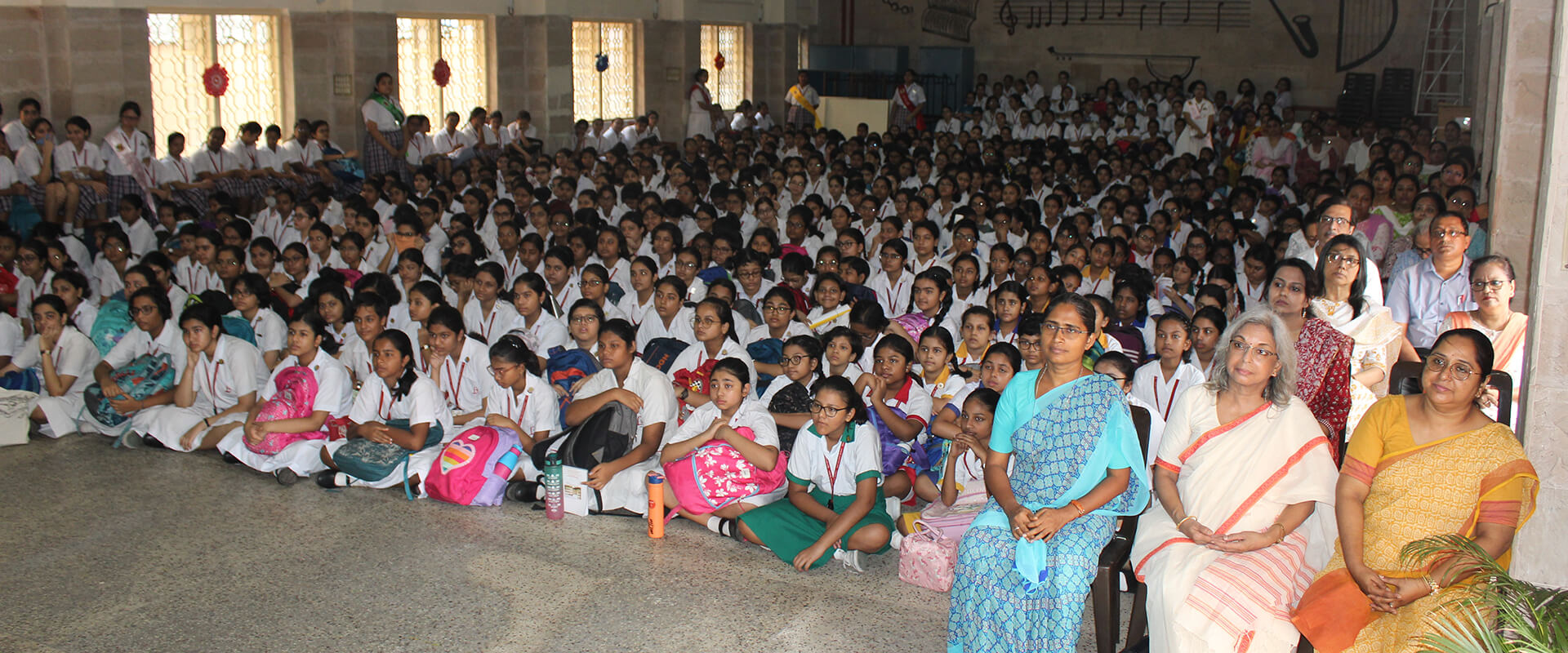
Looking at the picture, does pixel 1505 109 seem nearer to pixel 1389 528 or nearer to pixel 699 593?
pixel 1389 528

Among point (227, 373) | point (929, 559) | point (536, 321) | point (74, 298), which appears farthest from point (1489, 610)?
point (74, 298)

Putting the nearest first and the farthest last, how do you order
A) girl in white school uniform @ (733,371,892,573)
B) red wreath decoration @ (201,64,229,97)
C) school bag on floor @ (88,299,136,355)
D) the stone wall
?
girl in white school uniform @ (733,371,892,573) < school bag on floor @ (88,299,136,355) < red wreath decoration @ (201,64,229,97) < the stone wall

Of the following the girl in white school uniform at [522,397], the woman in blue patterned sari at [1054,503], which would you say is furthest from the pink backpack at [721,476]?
the woman in blue patterned sari at [1054,503]

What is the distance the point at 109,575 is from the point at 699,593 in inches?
90.0

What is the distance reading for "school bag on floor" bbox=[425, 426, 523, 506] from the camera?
17.9 feet

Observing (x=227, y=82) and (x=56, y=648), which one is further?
(x=227, y=82)

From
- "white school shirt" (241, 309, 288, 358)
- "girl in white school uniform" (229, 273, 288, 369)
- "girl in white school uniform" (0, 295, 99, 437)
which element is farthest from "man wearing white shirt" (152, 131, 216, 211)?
"white school shirt" (241, 309, 288, 358)

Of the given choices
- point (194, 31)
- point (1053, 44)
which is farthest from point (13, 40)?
point (1053, 44)

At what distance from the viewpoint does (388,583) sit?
467 cm

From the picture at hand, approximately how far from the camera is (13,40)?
10977 millimetres

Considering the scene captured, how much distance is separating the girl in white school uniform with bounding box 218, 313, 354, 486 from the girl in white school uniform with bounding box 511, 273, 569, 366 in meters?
0.96

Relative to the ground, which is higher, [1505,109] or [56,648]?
[1505,109]

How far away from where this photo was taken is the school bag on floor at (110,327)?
6832 millimetres

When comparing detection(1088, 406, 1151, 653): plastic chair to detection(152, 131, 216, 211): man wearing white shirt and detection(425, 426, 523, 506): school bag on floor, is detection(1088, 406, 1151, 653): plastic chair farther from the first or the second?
detection(152, 131, 216, 211): man wearing white shirt
